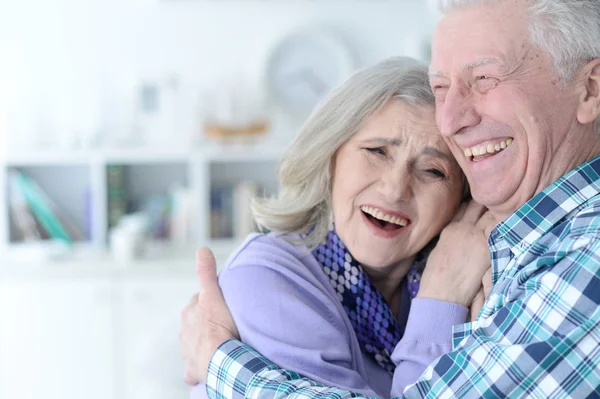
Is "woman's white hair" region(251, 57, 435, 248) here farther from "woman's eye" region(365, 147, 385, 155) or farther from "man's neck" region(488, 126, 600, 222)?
"man's neck" region(488, 126, 600, 222)

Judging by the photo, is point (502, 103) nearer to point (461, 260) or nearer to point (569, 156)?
point (569, 156)

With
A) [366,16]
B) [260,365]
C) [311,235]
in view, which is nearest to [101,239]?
[366,16]

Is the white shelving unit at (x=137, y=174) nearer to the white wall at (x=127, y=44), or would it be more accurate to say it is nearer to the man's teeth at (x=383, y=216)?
the white wall at (x=127, y=44)

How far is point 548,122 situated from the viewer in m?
1.25

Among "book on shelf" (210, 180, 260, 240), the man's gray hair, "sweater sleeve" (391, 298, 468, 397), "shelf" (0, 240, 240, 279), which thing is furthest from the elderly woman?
"book on shelf" (210, 180, 260, 240)

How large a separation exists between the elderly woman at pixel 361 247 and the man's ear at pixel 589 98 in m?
0.32

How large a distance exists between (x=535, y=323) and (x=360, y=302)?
579 millimetres

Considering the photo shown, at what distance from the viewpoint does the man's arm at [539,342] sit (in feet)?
3.27

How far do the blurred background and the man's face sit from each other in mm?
2369

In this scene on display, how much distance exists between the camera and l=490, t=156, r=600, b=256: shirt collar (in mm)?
1187

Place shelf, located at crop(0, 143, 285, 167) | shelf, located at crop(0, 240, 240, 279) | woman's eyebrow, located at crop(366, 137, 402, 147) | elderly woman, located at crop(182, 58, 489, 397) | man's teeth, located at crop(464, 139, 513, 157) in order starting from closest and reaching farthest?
man's teeth, located at crop(464, 139, 513, 157) < elderly woman, located at crop(182, 58, 489, 397) < woman's eyebrow, located at crop(366, 137, 402, 147) < shelf, located at crop(0, 240, 240, 279) < shelf, located at crop(0, 143, 285, 167)

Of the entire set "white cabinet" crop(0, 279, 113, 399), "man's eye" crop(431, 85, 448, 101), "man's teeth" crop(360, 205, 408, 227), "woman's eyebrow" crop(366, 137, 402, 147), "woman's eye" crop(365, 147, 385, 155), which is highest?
"man's eye" crop(431, 85, 448, 101)

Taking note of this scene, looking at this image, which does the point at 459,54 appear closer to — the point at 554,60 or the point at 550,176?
the point at 554,60

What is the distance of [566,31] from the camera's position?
1215mm
